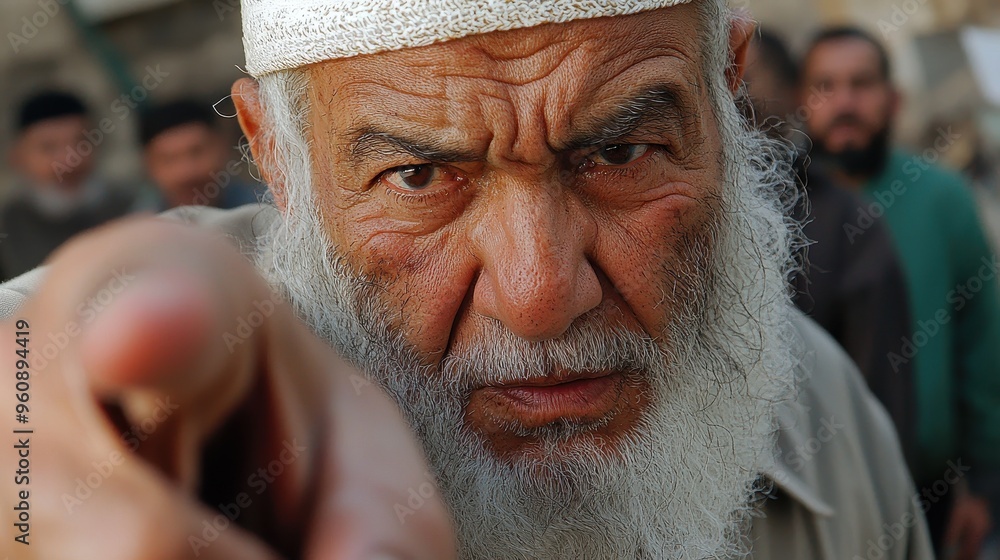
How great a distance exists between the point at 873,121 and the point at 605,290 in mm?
3034

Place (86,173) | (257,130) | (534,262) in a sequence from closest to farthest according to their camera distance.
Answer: (534,262)
(257,130)
(86,173)

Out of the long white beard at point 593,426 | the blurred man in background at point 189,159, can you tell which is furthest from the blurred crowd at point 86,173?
the long white beard at point 593,426

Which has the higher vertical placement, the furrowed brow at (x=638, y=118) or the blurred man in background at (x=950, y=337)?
the furrowed brow at (x=638, y=118)

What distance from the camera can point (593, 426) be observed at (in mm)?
1512

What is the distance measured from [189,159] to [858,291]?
2.69 metres

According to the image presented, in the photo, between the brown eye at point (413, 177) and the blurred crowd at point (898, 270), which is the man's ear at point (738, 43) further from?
the blurred crowd at point (898, 270)

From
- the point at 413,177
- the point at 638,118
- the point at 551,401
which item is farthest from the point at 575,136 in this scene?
the point at 551,401

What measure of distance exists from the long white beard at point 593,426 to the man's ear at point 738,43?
17 cm

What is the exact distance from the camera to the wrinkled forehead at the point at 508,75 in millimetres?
1380

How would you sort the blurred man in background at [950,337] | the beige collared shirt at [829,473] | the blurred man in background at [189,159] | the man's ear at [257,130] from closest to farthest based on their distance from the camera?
the man's ear at [257,130], the beige collared shirt at [829,473], the blurred man in background at [950,337], the blurred man in background at [189,159]

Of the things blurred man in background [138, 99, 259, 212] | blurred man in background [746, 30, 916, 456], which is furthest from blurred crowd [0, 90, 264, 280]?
blurred man in background [746, 30, 916, 456]

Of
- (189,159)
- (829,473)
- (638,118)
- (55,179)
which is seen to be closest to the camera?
(638,118)

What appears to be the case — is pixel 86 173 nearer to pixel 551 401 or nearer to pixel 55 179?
pixel 55 179

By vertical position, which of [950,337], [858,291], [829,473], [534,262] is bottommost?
[950,337]
